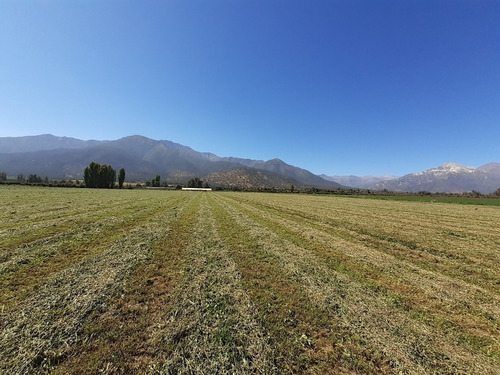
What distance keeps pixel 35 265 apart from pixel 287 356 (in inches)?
368

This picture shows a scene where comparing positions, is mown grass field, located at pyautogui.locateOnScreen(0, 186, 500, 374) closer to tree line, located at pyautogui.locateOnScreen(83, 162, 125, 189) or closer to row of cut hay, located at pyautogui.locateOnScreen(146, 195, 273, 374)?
row of cut hay, located at pyautogui.locateOnScreen(146, 195, 273, 374)

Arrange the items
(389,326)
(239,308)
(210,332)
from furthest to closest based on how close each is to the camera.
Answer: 1. (239,308)
2. (389,326)
3. (210,332)


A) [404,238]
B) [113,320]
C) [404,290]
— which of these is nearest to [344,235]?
[404,238]

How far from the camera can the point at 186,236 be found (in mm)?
12844

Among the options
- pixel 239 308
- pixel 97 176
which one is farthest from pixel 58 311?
pixel 97 176

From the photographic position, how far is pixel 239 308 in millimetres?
5574

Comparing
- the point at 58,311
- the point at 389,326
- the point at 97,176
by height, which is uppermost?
the point at 97,176

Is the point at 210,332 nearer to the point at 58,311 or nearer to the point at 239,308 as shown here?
the point at 239,308

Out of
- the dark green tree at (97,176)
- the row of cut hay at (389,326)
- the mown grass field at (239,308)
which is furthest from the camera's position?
the dark green tree at (97,176)

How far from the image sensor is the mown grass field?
3898 millimetres

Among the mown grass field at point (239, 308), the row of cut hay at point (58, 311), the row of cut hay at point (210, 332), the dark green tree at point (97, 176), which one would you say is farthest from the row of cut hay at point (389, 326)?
the dark green tree at point (97, 176)

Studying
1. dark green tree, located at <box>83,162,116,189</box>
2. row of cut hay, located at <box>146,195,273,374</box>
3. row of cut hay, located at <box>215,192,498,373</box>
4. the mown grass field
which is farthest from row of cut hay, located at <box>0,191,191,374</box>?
dark green tree, located at <box>83,162,116,189</box>

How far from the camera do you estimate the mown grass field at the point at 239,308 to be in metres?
3.90

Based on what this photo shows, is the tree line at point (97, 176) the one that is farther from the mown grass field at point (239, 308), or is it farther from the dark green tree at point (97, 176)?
the mown grass field at point (239, 308)
